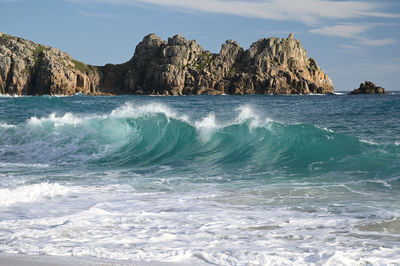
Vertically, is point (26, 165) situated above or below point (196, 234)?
below

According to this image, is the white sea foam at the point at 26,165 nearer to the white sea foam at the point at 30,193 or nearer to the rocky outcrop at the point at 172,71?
the white sea foam at the point at 30,193

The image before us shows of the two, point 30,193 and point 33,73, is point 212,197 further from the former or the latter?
point 33,73

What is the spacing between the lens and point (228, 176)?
11.6 m

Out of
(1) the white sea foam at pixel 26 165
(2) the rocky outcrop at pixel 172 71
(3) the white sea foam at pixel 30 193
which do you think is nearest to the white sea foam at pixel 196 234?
(3) the white sea foam at pixel 30 193

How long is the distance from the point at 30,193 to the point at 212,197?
136 inches

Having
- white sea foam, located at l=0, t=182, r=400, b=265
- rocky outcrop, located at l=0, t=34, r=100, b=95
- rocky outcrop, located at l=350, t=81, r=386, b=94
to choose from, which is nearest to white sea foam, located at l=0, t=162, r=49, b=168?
white sea foam, located at l=0, t=182, r=400, b=265

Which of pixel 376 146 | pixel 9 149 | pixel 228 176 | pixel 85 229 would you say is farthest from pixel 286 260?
pixel 9 149

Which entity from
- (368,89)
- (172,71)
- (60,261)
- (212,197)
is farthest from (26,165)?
(368,89)

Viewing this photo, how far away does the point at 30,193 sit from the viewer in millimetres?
8477

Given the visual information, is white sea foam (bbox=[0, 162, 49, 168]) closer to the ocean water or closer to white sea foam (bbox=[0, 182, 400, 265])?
the ocean water

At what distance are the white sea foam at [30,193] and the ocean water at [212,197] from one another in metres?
0.02

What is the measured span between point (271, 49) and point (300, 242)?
150 metres

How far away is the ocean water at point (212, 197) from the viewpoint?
5.45 metres

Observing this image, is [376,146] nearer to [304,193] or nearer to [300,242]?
[304,193]
